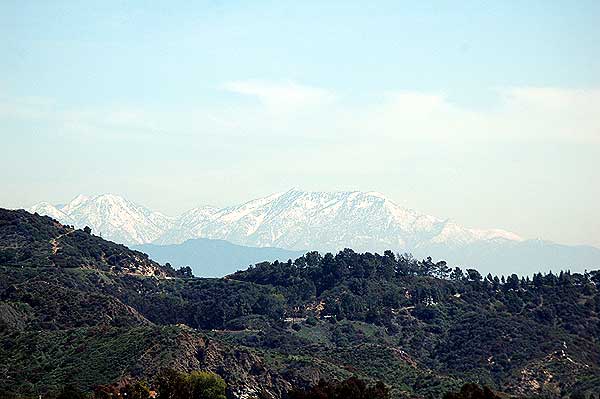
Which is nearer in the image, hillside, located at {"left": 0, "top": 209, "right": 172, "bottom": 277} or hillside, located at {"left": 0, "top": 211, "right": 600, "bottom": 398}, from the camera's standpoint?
hillside, located at {"left": 0, "top": 211, "right": 600, "bottom": 398}

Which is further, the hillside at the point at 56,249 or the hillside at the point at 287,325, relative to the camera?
the hillside at the point at 56,249

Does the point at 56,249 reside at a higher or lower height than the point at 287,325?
higher

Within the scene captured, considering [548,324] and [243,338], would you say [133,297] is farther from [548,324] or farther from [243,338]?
[548,324]

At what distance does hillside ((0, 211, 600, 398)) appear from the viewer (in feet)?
336

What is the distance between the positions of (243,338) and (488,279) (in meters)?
60.9

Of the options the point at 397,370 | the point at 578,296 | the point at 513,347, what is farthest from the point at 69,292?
the point at 578,296

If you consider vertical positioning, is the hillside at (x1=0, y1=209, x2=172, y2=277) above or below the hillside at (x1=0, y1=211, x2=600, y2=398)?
above

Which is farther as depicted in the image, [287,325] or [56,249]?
[56,249]

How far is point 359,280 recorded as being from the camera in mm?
181125

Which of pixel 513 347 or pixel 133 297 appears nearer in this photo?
pixel 513 347

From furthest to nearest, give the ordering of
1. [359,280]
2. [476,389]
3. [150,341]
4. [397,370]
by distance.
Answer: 1. [359,280]
2. [397,370]
3. [150,341]
4. [476,389]

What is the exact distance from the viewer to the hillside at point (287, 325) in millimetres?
102500

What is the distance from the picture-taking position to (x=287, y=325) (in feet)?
521

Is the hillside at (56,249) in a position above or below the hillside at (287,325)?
above
